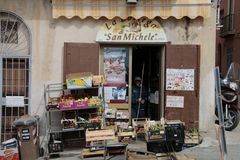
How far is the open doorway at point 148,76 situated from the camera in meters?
10.9

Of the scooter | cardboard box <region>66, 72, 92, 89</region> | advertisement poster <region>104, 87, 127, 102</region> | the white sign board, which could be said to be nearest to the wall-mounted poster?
advertisement poster <region>104, 87, 127, 102</region>

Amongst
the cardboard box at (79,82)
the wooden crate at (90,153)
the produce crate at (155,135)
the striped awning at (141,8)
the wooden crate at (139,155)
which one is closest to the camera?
the wooden crate at (139,155)

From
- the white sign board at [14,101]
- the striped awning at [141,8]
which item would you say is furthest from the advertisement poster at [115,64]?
the white sign board at [14,101]

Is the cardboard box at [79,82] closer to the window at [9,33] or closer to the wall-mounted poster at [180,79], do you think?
the window at [9,33]

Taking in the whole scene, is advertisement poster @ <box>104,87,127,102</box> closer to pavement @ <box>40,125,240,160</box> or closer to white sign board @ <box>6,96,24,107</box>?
pavement @ <box>40,125,240,160</box>

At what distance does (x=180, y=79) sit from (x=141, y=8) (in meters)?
1.81

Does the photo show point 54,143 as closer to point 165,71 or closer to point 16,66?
point 16,66

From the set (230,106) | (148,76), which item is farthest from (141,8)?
(230,106)

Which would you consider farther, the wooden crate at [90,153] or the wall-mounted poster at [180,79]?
the wall-mounted poster at [180,79]

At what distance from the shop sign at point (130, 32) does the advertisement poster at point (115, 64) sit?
0.44 meters

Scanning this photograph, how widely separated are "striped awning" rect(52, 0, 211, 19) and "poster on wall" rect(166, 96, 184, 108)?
1787 millimetres

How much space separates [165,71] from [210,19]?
5.13 feet

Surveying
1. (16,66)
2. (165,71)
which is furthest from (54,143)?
(165,71)

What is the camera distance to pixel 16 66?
1009 cm
